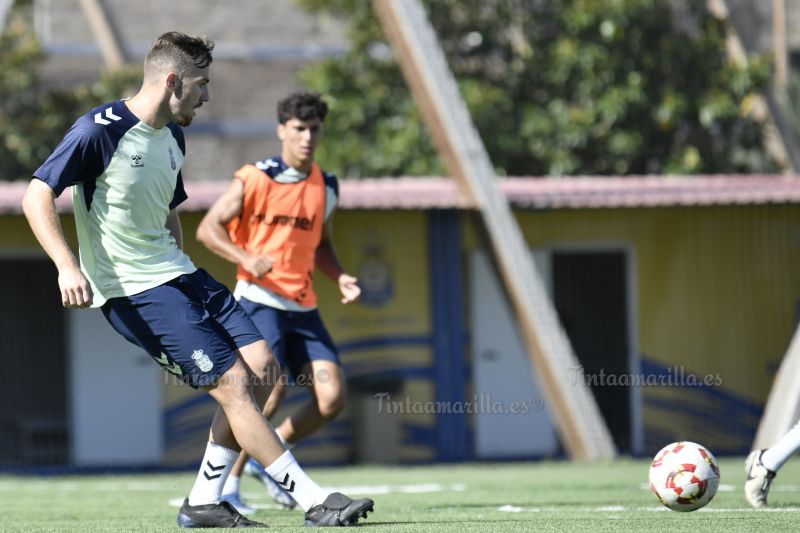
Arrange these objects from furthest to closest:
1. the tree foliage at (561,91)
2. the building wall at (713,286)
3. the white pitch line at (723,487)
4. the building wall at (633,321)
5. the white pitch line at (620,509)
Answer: the tree foliage at (561,91) → the building wall at (713,286) → the building wall at (633,321) → the white pitch line at (723,487) → the white pitch line at (620,509)

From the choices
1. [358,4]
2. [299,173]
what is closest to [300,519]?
[299,173]

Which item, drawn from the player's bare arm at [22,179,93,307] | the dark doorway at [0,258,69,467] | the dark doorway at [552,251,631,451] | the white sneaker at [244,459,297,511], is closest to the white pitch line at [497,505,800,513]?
the white sneaker at [244,459,297,511]

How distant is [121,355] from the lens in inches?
581

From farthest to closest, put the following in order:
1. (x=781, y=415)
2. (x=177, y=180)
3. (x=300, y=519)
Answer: (x=781, y=415), (x=300, y=519), (x=177, y=180)

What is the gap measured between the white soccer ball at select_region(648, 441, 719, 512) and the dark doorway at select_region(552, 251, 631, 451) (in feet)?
28.6

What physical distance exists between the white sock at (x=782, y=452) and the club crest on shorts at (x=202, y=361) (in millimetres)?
2800

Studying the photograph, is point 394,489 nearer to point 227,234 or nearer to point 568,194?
point 227,234

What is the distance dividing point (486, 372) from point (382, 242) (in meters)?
1.79

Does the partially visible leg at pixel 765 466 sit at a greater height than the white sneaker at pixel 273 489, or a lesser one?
greater

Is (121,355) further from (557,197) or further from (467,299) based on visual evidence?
(557,197)

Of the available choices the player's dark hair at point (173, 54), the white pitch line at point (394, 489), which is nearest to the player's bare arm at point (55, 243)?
the player's dark hair at point (173, 54)

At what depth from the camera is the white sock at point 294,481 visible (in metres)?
5.63

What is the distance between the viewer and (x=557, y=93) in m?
18.2

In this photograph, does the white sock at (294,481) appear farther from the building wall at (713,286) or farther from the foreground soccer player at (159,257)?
the building wall at (713,286)
